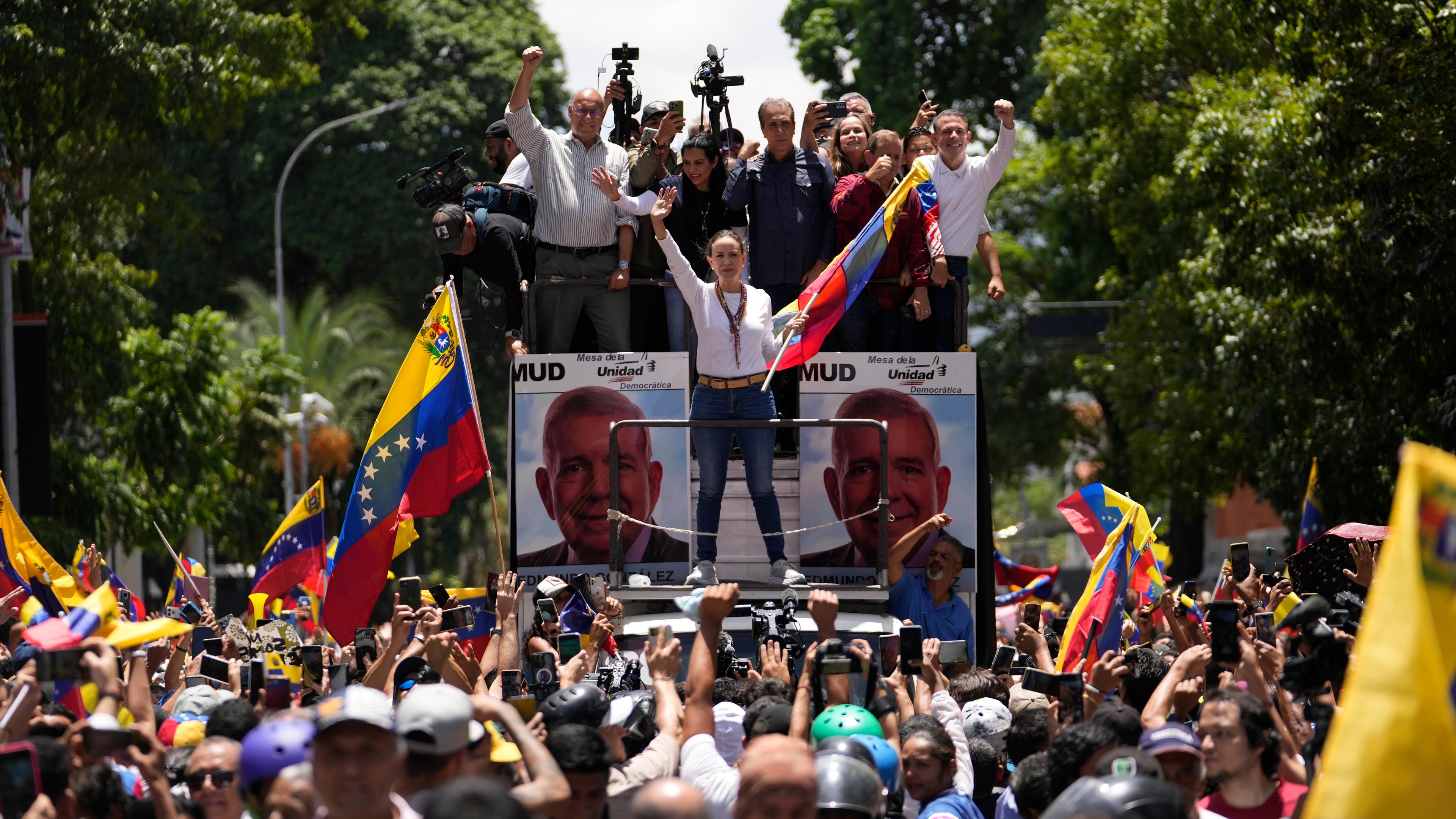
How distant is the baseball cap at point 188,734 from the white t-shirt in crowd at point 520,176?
17.6ft

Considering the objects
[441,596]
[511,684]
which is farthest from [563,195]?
[511,684]

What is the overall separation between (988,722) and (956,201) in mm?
4230

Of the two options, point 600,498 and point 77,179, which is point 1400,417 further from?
point 77,179

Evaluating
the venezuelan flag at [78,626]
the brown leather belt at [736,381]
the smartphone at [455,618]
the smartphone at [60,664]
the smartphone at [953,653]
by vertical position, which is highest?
the brown leather belt at [736,381]

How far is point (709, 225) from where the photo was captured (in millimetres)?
10633

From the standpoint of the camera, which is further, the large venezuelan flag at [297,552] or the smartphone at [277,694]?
the large venezuelan flag at [297,552]

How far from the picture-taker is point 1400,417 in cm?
1736

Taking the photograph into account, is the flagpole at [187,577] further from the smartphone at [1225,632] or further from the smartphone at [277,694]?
the smartphone at [1225,632]

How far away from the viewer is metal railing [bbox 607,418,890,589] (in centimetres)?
938

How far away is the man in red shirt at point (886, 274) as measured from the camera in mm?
10305

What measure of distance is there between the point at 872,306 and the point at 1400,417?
8816 millimetres

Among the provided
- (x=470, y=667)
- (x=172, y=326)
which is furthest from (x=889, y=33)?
(x=470, y=667)

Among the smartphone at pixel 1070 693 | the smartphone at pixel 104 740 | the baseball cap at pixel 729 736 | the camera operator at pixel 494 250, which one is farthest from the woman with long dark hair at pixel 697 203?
the smartphone at pixel 104 740

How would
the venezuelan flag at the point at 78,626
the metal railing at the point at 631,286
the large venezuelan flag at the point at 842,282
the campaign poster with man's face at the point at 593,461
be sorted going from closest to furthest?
the venezuelan flag at the point at 78,626 < the large venezuelan flag at the point at 842,282 < the campaign poster with man's face at the point at 593,461 < the metal railing at the point at 631,286
